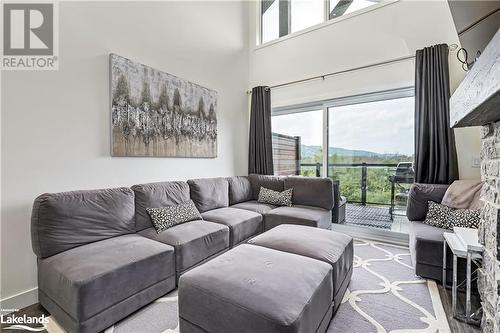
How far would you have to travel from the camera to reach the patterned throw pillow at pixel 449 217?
227 centimetres

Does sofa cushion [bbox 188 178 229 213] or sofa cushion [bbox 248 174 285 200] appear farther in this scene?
sofa cushion [bbox 248 174 285 200]

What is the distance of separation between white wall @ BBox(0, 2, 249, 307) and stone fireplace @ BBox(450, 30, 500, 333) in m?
2.88

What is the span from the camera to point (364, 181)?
3.62 metres

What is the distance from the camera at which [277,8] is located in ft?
14.7

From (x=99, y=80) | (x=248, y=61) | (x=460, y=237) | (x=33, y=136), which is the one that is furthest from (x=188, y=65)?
(x=460, y=237)

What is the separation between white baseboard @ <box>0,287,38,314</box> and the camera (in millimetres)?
1791

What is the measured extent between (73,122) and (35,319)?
1.58 metres

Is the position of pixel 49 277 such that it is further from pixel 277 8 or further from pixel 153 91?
pixel 277 8

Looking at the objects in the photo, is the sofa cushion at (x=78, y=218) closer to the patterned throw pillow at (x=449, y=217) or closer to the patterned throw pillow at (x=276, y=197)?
the patterned throw pillow at (x=276, y=197)

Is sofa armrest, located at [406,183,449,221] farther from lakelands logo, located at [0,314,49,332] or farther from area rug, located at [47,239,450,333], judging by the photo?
lakelands logo, located at [0,314,49,332]

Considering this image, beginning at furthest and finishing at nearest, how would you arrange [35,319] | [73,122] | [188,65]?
[188,65] < [73,122] < [35,319]

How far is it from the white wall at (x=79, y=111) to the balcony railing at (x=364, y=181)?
2.18m

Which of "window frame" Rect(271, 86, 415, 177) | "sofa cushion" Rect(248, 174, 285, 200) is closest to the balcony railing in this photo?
"window frame" Rect(271, 86, 415, 177)

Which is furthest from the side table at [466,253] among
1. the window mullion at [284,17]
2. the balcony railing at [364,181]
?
the window mullion at [284,17]
